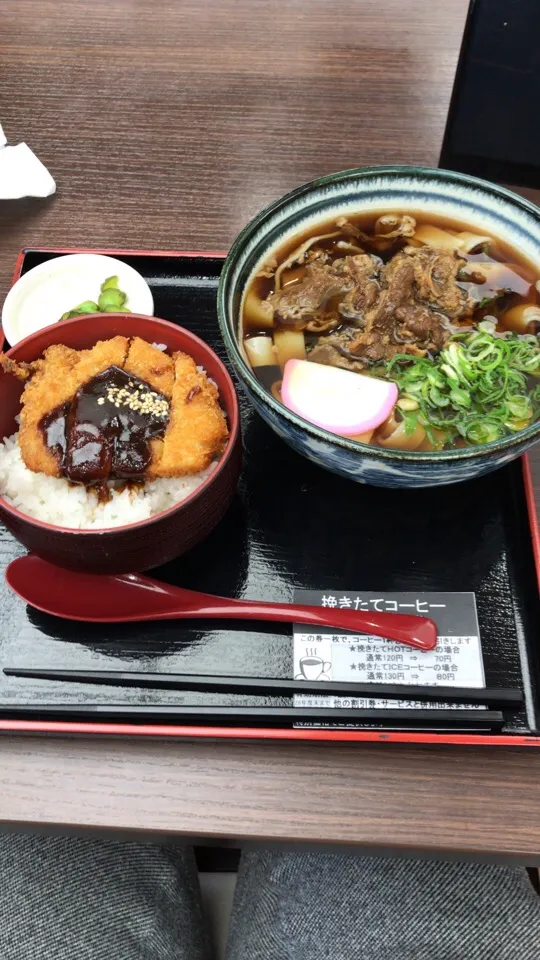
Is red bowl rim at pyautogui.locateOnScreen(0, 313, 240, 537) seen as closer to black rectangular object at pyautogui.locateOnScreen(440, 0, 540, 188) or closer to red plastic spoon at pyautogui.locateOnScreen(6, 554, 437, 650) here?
red plastic spoon at pyautogui.locateOnScreen(6, 554, 437, 650)

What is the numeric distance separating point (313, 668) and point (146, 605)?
0.31 m

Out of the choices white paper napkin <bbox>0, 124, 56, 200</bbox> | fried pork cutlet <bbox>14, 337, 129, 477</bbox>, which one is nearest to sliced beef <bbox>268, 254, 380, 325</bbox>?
fried pork cutlet <bbox>14, 337, 129, 477</bbox>

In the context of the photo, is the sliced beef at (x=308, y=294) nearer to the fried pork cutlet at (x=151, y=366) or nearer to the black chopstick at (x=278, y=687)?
the fried pork cutlet at (x=151, y=366)

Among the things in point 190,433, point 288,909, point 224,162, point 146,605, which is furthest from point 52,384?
point 288,909

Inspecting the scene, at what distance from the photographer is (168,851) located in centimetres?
164

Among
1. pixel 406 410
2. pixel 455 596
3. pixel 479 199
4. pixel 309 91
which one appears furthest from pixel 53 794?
pixel 309 91

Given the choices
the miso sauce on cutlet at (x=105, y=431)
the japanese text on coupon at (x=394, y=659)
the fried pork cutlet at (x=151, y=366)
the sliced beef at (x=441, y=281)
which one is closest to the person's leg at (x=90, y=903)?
the japanese text on coupon at (x=394, y=659)

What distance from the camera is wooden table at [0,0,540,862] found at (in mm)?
1129

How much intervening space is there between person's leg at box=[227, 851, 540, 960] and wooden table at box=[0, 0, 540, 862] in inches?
16.2

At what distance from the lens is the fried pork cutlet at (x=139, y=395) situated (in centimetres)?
121

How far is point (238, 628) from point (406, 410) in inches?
19.8

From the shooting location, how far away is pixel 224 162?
198cm

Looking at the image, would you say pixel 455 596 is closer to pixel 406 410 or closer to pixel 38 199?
pixel 406 410

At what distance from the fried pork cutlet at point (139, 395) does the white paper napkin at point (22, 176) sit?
761 mm
